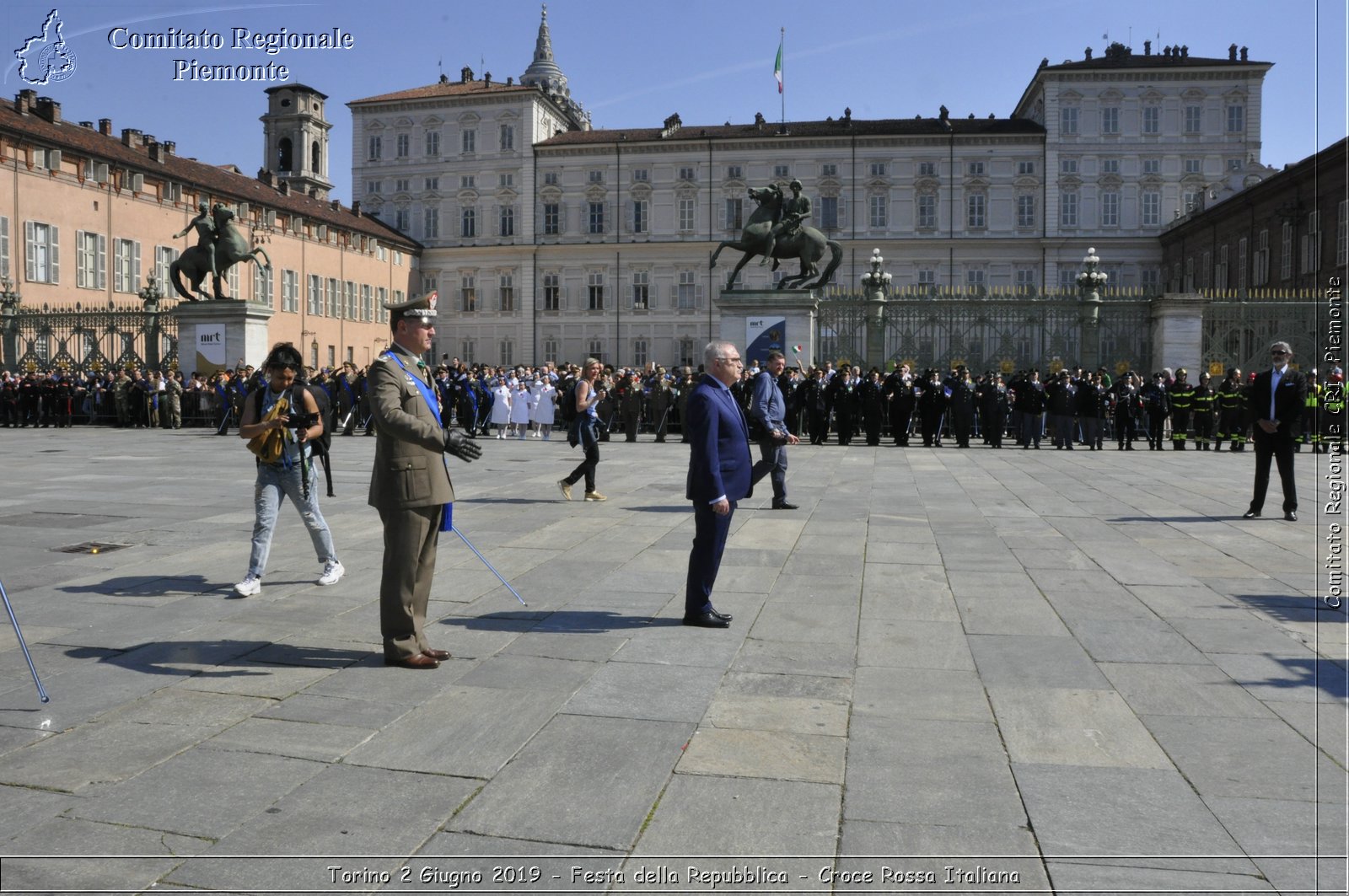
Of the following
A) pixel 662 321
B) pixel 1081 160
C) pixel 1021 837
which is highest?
pixel 1081 160

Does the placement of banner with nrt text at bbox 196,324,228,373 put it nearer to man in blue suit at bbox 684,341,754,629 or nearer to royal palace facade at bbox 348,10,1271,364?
man in blue suit at bbox 684,341,754,629

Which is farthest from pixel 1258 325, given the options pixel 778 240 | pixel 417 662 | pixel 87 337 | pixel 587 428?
pixel 87 337

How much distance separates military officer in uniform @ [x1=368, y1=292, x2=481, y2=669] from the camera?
5414 millimetres

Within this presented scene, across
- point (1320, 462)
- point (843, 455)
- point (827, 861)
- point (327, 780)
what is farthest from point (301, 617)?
point (1320, 462)

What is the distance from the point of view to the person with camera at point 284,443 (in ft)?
24.2

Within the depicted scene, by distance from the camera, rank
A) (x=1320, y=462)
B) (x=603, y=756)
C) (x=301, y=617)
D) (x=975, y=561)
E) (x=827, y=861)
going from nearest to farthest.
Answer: (x=827, y=861), (x=603, y=756), (x=301, y=617), (x=975, y=561), (x=1320, y=462)

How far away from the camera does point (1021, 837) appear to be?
3.54m

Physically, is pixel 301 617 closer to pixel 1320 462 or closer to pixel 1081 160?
pixel 1320 462

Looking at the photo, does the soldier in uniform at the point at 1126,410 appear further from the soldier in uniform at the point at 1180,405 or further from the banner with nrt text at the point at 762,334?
the banner with nrt text at the point at 762,334

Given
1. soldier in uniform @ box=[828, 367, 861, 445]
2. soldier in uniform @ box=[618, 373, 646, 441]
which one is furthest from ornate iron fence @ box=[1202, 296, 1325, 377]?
soldier in uniform @ box=[618, 373, 646, 441]

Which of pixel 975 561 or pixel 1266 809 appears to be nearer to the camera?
pixel 1266 809

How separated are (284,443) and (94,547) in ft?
8.63

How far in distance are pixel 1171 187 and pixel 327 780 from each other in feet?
223

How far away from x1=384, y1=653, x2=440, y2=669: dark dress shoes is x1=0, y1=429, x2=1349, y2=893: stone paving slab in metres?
0.08
